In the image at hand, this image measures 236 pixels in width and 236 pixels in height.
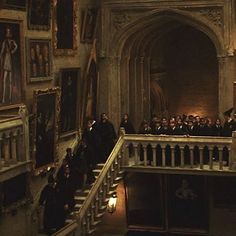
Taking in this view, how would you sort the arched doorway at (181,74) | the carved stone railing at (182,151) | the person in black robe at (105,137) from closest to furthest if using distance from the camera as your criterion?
the carved stone railing at (182,151), the person in black robe at (105,137), the arched doorway at (181,74)

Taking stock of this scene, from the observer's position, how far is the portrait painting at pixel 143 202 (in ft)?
63.0

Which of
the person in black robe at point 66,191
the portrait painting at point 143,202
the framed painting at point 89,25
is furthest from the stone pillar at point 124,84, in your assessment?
the person in black robe at point 66,191

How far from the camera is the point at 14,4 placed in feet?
46.5

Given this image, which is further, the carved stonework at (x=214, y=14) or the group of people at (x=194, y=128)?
the carved stonework at (x=214, y=14)

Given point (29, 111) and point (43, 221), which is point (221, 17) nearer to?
point (29, 111)

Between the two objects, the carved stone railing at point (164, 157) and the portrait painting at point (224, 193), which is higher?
the carved stone railing at point (164, 157)

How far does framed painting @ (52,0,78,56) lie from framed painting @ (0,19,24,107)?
1.94 m

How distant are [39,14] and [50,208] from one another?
4.50 meters

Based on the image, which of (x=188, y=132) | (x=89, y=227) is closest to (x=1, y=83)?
(x=89, y=227)

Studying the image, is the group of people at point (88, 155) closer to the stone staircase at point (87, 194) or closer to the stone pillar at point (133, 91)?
the stone staircase at point (87, 194)

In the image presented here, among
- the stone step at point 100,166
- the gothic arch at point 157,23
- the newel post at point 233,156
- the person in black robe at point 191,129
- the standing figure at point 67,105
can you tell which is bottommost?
the stone step at point 100,166

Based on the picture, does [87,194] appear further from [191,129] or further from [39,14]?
[39,14]

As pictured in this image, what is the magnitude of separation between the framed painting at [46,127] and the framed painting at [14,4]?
1.90m

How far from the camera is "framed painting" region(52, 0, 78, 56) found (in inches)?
643
